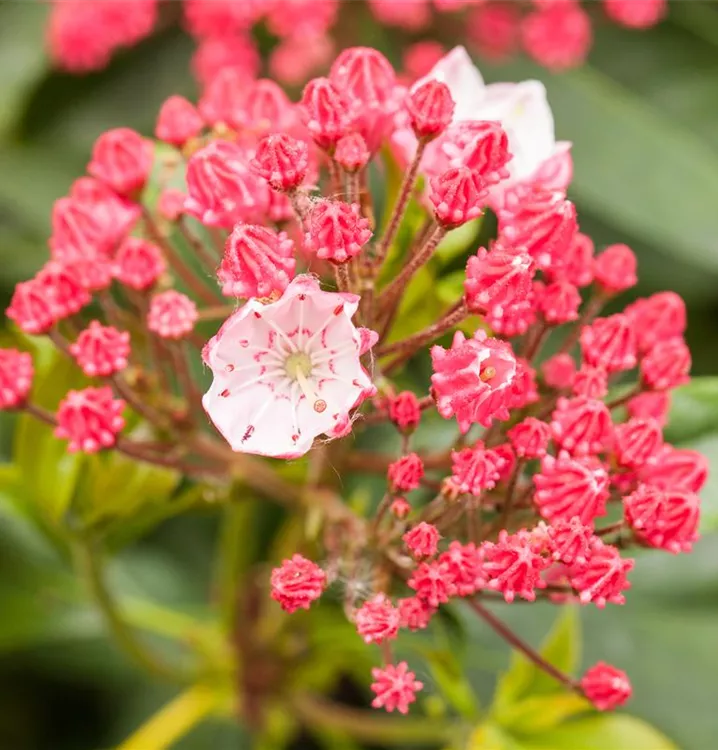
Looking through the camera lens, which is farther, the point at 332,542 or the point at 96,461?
the point at 96,461

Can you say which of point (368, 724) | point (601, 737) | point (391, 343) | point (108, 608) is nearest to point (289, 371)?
point (391, 343)

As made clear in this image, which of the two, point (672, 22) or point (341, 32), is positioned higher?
point (672, 22)

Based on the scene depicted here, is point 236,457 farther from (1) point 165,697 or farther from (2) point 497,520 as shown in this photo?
(1) point 165,697

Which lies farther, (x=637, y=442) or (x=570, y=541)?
(x=637, y=442)

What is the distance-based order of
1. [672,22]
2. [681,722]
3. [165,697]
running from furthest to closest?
1. [672,22]
2. [165,697]
3. [681,722]

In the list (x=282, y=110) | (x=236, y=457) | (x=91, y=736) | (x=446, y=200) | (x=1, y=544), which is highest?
(x=446, y=200)

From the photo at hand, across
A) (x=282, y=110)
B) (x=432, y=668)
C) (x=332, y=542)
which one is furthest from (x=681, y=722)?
(x=282, y=110)

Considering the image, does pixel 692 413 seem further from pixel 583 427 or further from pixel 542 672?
pixel 542 672

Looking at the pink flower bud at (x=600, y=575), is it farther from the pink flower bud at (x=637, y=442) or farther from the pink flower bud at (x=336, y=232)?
the pink flower bud at (x=336, y=232)

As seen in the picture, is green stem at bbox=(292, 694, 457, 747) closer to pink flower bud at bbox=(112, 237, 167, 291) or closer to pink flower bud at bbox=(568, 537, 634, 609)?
pink flower bud at bbox=(568, 537, 634, 609)
